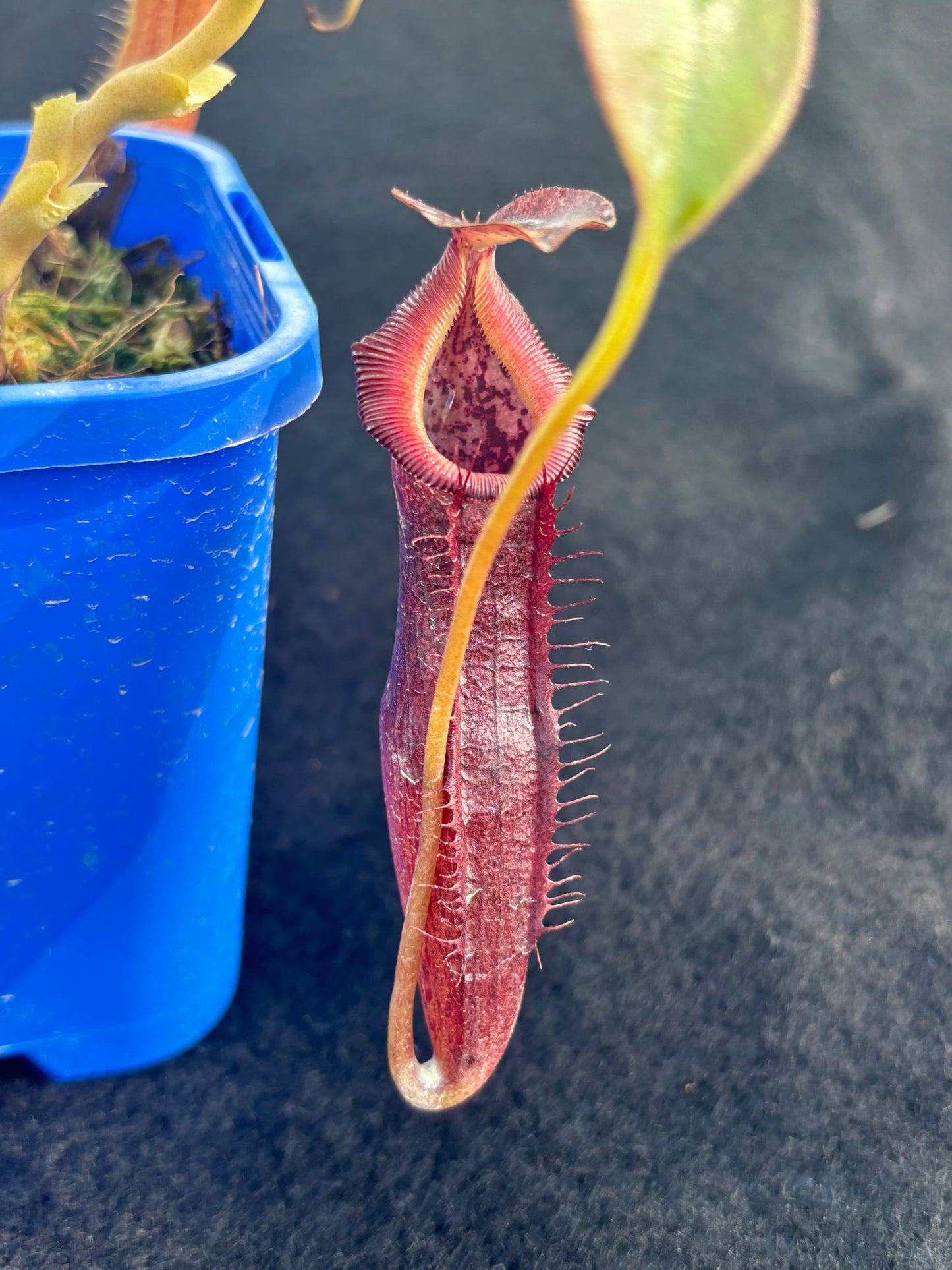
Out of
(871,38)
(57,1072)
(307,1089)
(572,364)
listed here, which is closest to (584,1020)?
(307,1089)

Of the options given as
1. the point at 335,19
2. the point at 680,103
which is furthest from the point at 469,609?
the point at 335,19

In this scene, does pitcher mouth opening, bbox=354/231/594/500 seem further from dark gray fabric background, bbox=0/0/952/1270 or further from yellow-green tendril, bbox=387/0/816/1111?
dark gray fabric background, bbox=0/0/952/1270

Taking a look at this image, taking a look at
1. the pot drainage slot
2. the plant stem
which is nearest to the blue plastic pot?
the pot drainage slot

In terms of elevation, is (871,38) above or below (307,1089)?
above

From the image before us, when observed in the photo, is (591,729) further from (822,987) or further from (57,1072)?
(57,1072)

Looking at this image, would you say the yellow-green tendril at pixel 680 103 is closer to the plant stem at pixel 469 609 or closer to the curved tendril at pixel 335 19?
the plant stem at pixel 469 609

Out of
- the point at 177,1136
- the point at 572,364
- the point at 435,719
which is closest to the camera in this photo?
the point at 435,719

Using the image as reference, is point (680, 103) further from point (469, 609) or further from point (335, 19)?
point (335, 19)
